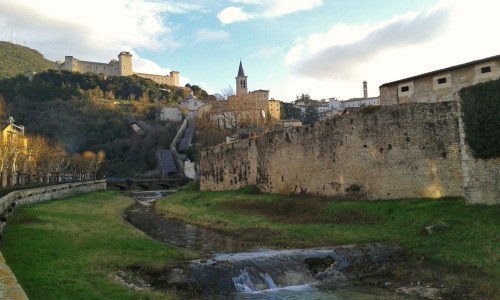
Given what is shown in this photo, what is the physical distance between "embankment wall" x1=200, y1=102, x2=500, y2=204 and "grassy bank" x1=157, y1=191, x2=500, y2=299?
1.56 meters

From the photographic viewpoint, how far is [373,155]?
3098cm

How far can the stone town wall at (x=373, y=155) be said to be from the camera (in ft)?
88.8

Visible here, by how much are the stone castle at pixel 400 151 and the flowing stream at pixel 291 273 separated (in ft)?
25.3

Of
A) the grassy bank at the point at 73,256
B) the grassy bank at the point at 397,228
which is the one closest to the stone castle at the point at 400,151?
the grassy bank at the point at 397,228

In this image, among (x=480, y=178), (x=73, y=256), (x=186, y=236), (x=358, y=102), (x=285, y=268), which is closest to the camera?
(x=73, y=256)

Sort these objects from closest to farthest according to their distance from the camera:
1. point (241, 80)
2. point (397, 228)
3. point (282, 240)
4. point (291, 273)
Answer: point (291, 273) < point (397, 228) < point (282, 240) < point (241, 80)

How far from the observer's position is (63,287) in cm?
1386

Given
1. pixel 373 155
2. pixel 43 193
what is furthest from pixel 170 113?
pixel 373 155

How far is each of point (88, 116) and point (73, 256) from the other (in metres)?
137

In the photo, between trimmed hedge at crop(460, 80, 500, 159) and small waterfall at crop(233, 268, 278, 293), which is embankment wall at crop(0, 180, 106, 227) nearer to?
small waterfall at crop(233, 268, 278, 293)

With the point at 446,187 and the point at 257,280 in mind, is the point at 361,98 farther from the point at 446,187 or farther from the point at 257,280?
the point at 257,280

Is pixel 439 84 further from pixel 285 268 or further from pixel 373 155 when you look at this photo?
pixel 285 268

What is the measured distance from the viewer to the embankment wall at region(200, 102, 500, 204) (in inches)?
1046

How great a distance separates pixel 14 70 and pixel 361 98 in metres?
155
